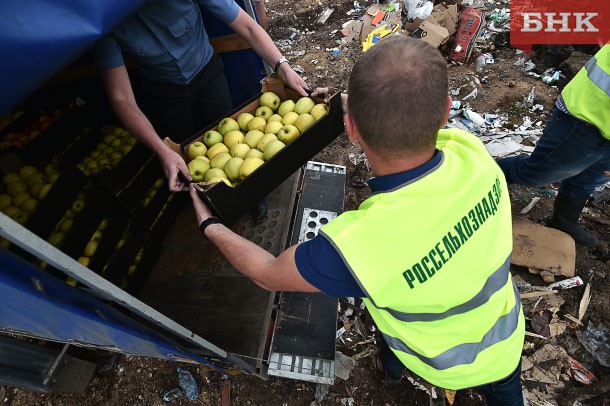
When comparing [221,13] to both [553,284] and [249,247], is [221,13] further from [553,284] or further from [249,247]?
[553,284]

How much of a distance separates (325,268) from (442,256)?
483 millimetres

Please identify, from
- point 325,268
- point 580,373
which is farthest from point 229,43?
point 580,373

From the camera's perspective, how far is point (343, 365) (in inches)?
130

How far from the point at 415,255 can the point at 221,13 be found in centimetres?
260

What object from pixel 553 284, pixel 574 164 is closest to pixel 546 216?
pixel 553 284

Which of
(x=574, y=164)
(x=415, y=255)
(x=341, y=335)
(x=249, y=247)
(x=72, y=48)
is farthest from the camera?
(x=341, y=335)

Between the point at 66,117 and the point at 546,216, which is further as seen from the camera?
the point at 546,216

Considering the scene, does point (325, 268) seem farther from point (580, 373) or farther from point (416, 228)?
point (580, 373)

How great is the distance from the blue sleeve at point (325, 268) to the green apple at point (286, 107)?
1.61 m

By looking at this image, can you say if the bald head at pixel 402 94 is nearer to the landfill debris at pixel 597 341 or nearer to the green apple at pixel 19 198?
the green apple at pixel 19 198

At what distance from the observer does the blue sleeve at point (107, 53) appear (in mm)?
2500

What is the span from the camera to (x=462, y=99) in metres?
5.83

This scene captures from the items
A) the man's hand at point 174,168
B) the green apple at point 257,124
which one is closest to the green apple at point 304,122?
the green apple at point 257,124

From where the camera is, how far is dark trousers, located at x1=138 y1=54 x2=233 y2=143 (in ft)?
10.3
